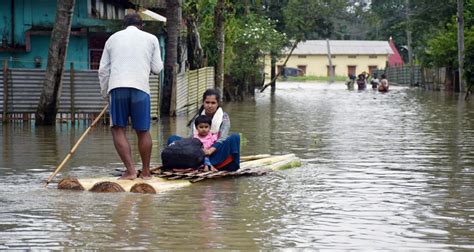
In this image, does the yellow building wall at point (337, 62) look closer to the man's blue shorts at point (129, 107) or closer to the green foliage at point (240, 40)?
the green foliage at point (240, 40)

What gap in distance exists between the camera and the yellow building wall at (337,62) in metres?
116

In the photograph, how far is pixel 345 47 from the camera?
116062 mm

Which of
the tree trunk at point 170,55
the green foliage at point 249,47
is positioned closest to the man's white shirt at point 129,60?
the tree trunk at point 170,55

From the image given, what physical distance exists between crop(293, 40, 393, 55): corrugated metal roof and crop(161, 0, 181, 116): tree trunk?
286ft

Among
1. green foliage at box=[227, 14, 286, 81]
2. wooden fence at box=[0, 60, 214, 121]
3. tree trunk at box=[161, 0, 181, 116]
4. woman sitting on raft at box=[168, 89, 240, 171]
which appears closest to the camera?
woman sitting on raft at box=[168, 89, 240, 171]

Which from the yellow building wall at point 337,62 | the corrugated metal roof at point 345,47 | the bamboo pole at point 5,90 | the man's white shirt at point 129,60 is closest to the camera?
the man's white shirt at point 129,60

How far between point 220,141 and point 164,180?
3.48 ft

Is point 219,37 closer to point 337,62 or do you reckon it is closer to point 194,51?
point 194,51

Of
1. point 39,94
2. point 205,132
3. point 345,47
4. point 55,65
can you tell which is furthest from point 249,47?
point 345,47

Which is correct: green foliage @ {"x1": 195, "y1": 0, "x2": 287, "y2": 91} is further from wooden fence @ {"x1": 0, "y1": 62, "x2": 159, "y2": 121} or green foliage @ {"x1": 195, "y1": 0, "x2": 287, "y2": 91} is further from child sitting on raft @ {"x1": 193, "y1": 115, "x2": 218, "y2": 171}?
child sitting on raft @ {"x1": 193, "y1": 115, "x2": 218, "y2": 171}

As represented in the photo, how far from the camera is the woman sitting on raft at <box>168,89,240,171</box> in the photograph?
1256 centimetres

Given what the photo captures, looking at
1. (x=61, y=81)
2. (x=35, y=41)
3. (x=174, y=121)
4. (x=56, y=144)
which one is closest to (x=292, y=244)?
(x=56, y=144)

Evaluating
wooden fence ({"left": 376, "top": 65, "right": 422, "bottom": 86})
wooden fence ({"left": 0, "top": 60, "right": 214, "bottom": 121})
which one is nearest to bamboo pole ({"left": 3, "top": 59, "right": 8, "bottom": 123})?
wooden fence ({"left": 0, "top": 60, "right": 214, "bottom": 121})

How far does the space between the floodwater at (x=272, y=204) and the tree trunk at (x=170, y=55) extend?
30.2ft
